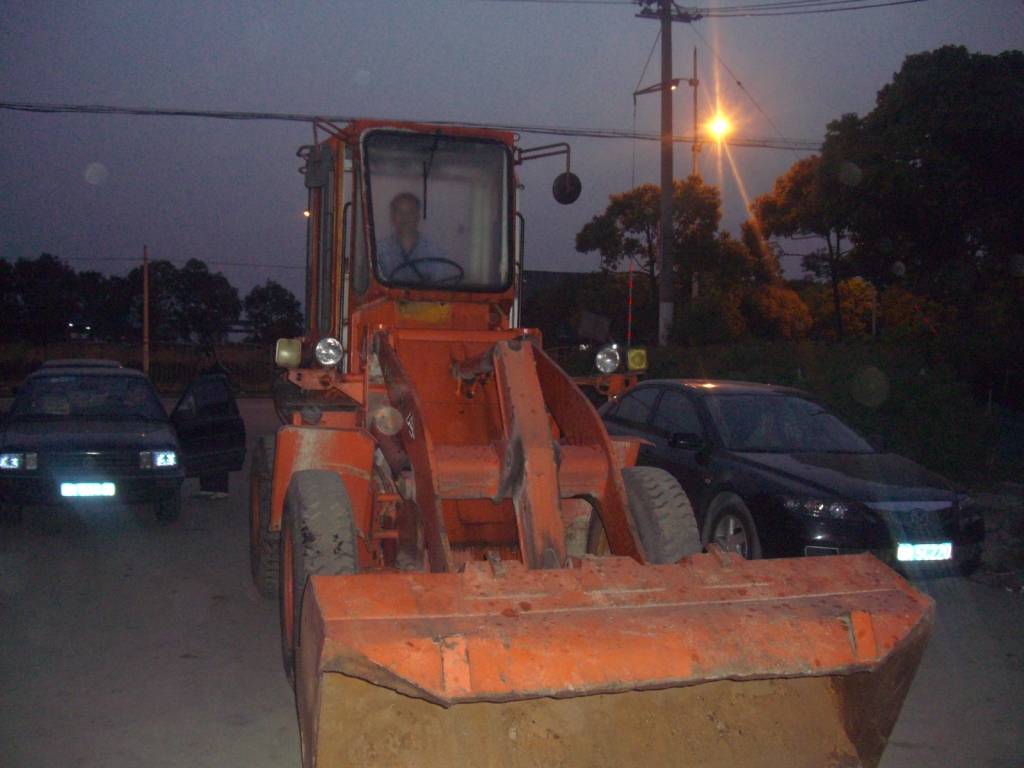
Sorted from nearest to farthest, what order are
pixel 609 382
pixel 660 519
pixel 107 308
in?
pixel 660 519, pixel 609 382, pixel 107 308

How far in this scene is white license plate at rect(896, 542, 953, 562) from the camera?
686cm

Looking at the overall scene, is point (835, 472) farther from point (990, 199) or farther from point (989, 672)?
point (990, 199)

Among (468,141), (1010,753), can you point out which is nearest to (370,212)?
(468,141)

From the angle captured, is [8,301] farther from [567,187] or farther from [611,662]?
[611,662]

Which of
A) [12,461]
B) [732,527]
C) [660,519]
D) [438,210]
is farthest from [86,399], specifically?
[660,519]

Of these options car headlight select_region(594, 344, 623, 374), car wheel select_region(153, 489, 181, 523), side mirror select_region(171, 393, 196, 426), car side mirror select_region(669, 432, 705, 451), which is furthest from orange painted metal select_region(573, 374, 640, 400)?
side mirror select_region(171, 393, 196, 426)

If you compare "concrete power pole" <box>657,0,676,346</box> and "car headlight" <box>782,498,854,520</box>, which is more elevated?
"concrete power pole" <box>657,0,676,346</box>

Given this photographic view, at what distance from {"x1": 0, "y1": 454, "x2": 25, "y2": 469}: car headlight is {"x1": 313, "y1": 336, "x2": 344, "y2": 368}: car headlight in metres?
4.88

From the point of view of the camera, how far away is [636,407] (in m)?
9.62

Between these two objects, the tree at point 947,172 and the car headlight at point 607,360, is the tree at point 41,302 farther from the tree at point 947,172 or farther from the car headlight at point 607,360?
the car headlight at point 607,360

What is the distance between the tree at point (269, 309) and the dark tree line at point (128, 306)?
0.05m

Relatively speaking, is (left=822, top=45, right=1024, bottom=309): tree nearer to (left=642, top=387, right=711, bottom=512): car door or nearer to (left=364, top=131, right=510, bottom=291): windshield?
(left=642, top=387, right=711, bottom=512): car door

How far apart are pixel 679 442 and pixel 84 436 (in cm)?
586

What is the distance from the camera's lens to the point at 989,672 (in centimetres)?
584
